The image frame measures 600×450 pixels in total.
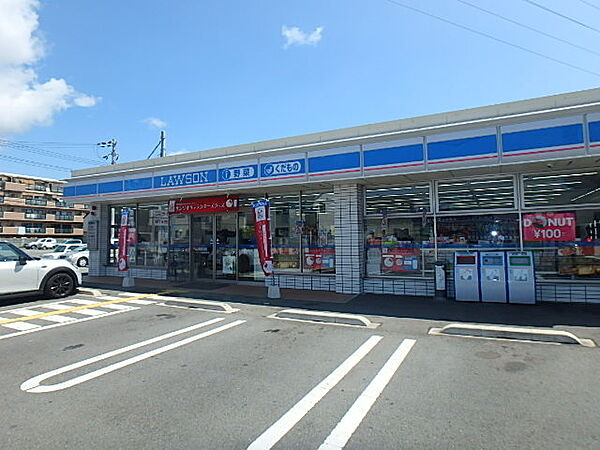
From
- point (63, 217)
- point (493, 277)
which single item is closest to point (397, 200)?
point (493, 277)

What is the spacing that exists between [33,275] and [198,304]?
14.6 ft

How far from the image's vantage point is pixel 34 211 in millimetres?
61906

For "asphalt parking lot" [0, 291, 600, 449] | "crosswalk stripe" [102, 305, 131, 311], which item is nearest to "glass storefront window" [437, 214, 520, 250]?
"asphalt parking lot" [0, 291, 600, 449]

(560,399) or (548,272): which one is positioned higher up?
Answer: (548,272)

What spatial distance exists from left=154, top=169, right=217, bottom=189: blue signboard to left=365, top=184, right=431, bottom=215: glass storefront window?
4.94 metres

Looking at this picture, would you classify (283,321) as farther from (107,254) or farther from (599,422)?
(107,254)

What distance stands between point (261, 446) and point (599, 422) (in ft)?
10.3

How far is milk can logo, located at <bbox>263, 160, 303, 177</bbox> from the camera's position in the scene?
10.2m

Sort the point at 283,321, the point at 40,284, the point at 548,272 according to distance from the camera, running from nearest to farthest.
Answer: the point at 283,321
the point at 548,272
the point at 40,284

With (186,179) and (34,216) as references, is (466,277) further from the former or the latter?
(34,216)

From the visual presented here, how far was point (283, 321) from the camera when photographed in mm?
7516

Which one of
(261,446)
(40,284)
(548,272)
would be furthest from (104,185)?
(548,272)

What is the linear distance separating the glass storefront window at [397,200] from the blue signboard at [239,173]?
11.2ft

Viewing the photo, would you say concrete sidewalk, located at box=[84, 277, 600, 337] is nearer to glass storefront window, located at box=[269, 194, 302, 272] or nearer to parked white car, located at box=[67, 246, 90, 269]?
glass storefront window, located at box=[269, 194, 302, 272]
